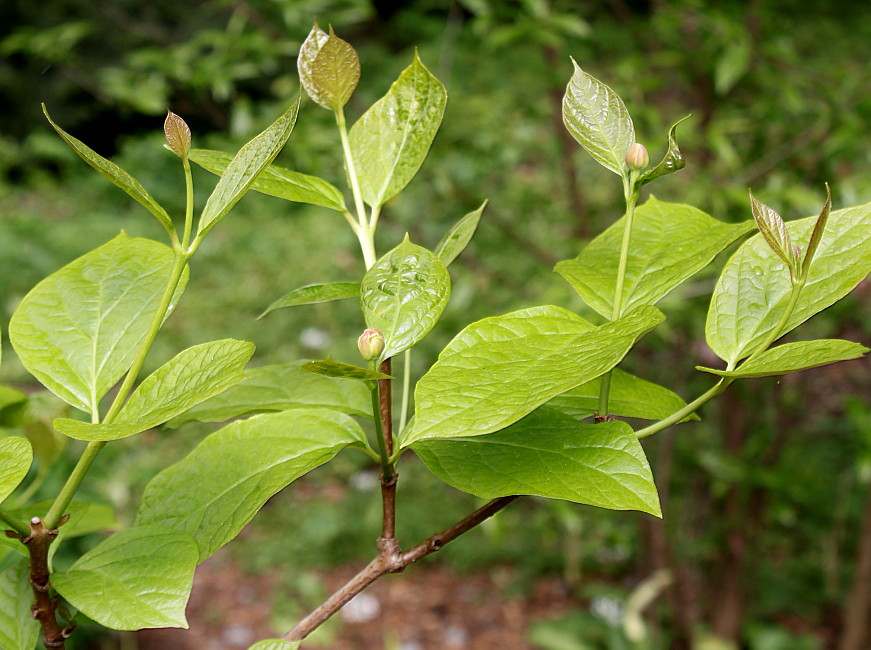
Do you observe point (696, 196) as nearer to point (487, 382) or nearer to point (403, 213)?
point (403, 213)

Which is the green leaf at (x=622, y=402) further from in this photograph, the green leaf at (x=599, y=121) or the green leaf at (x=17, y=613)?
the green leaf at (x=17, y=613)

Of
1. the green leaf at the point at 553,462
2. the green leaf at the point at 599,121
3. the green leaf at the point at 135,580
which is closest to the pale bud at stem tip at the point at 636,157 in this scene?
the green leaf at the point at 599,121

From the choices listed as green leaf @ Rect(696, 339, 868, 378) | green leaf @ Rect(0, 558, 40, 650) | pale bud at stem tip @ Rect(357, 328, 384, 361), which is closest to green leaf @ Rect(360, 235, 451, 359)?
pale bud at stem tip @ Rect(357, 328, 384, 361)

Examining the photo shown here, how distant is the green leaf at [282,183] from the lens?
40 centimetres

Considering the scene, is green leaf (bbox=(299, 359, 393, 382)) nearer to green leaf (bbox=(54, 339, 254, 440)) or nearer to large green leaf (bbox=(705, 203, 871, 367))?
green leaf (bbox=(54, 339, 254, 440))

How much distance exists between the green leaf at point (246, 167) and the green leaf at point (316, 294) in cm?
7

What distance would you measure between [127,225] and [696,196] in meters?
4.02

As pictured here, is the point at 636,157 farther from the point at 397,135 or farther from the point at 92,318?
the point at 92,318

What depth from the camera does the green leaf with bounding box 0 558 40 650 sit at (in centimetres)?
37

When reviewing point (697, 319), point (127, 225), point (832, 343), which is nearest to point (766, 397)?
point (697, 319)

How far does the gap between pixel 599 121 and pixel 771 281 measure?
12 cm

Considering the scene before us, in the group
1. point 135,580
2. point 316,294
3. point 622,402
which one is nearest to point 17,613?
point 135,580

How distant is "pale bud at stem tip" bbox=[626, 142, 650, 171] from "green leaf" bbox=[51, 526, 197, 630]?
262 mm

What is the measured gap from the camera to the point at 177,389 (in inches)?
12.6
